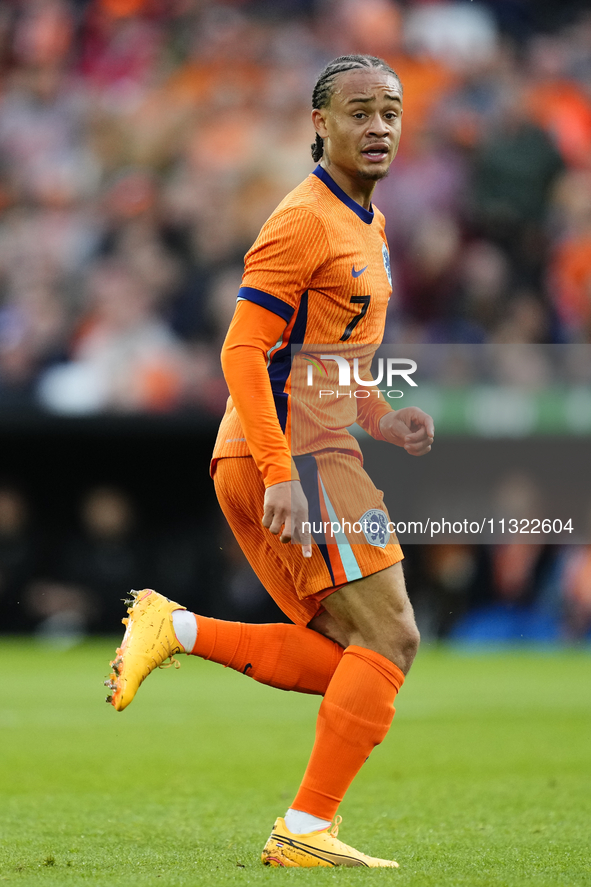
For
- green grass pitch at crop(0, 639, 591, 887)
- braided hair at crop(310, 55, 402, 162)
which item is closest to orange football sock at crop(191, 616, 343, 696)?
green grass pitch at crop(0, 639, 591, 887)

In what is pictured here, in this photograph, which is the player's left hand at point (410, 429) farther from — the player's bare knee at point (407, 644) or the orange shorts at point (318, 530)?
the player's bare knee at point (407, 644)

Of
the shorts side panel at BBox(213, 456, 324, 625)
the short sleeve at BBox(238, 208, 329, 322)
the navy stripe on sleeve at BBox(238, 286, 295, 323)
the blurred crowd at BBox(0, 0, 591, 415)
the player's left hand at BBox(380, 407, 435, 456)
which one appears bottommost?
the shorts side panel at BBox(213, 456, 324, 625)

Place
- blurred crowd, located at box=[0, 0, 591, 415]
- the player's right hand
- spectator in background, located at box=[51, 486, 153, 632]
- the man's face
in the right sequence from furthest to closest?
spectator in background, located at box=[51, 486, 153, 632] → blurred crowd, located at box=[0, 0, 591, 415] → the man's face → the player's right hand

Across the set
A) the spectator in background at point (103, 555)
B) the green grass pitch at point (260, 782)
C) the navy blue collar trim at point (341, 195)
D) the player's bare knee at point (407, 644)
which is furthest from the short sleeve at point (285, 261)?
the spectator in background at point (103, 555)

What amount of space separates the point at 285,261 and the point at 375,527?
68cm

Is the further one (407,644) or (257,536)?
(257,536)

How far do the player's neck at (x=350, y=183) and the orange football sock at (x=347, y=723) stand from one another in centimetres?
116

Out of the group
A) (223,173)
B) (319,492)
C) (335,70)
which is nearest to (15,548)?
(223,173)

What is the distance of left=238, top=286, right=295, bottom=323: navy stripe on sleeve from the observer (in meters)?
2.95

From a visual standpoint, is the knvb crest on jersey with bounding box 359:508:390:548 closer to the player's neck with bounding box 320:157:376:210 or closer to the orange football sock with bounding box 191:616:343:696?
the orange football sock with bounding box 191:616:343:696

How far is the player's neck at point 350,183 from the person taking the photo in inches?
124

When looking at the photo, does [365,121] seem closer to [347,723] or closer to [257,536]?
[257,536]

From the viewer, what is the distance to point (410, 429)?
3.31 m

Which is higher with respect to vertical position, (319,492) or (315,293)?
(315,293)
